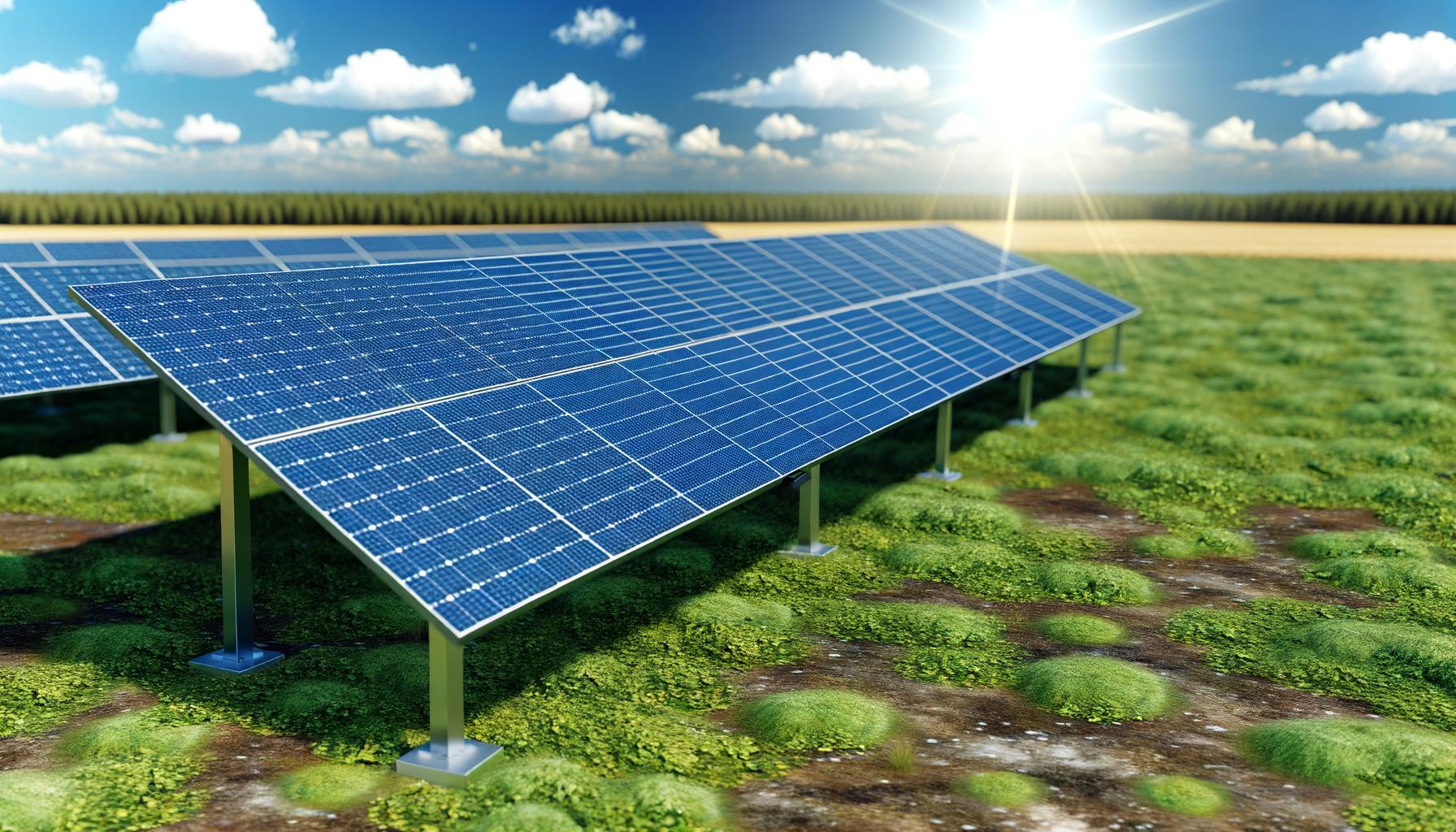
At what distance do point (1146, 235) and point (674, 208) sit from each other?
2076 inches

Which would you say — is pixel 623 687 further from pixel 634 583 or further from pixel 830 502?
pixel 830 502

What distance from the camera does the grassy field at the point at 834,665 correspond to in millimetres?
10125

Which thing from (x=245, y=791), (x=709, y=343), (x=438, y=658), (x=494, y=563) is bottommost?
(x=245, y=791)

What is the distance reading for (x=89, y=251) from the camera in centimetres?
2858

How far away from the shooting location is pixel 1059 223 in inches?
4796

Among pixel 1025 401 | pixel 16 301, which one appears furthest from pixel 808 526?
pixel 16 301

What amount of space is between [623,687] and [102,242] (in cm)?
2359

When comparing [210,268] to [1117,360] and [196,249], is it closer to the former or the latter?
[196,249]

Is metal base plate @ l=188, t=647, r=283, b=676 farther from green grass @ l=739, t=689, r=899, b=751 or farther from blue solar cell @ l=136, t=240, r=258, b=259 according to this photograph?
blue solar cell @ l=136, t=240, r=258, b=259

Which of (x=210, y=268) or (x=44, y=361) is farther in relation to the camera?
(x=210, y=268)

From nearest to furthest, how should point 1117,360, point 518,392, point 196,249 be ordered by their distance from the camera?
point 518,392
point 196,249
point 1117,360

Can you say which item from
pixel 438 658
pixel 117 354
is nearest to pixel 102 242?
pixel 117 354

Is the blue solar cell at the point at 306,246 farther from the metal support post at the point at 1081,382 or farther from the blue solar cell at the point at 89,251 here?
the metal support post at the point at 1081,382

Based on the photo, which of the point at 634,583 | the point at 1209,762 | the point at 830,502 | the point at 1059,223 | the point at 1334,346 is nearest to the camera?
the point at 1209,762
